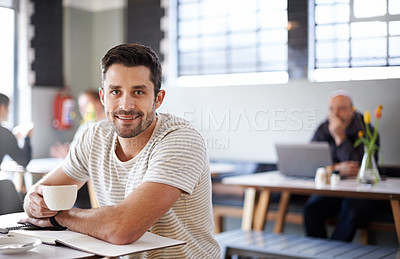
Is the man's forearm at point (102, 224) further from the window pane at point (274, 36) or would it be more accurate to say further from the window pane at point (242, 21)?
the window pane at point (242, 21)

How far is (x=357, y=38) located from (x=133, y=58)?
218 centimetres

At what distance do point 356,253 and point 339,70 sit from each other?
4.72 ft

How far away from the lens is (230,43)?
518cm

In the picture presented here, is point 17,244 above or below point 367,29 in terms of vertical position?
below

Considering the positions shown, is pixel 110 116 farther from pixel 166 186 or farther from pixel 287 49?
pixel 287 49

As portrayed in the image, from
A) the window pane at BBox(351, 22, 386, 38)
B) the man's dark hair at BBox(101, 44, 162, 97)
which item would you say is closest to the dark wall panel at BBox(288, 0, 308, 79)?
the window pane at BBox(351, 22, 386, 38)

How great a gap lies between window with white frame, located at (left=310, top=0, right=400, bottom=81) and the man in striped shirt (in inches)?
74.2

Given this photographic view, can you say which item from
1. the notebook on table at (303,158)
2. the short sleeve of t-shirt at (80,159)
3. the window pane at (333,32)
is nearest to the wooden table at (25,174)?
the notebook on table at (303,158)

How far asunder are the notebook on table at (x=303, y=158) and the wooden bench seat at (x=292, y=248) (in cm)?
44

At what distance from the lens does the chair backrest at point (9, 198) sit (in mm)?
3438

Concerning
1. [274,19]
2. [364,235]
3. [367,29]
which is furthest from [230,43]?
[364,235]

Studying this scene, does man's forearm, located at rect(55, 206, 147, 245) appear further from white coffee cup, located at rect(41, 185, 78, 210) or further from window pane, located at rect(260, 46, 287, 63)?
window pane, located at rect(260, 46, 287, 63)

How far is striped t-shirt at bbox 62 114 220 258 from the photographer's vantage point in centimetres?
173

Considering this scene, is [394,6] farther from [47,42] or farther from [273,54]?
[47,42]
